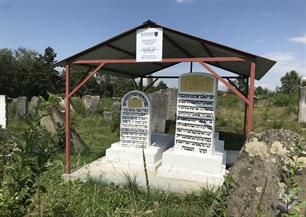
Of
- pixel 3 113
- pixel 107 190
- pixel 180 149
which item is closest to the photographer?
pixel 107 190

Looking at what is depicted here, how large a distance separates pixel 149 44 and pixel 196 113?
203 centimetres

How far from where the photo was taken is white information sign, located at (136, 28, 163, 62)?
598 centimetres

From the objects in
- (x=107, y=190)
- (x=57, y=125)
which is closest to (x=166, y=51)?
(x=57, y=125)

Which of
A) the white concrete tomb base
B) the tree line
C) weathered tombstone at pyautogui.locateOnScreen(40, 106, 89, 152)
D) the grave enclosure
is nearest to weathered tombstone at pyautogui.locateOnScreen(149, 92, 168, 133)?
weathered tombstone at pyautogui.locateOnScreen(40, 106, 89, 152)

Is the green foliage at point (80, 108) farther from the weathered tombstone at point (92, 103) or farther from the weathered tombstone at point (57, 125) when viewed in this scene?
the weathered tombstone at point (57, 125)

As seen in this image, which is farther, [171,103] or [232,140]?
[171,103]

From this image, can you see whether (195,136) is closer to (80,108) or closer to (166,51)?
(166,51)

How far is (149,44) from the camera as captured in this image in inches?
240

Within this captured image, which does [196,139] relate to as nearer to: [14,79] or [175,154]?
[175,154]

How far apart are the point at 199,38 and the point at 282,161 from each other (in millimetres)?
3164

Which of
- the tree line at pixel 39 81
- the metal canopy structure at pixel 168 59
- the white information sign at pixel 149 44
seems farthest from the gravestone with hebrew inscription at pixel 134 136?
the tree line at pixel 39 81

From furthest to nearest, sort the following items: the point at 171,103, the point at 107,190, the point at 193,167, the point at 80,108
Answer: the point at 80,108 → the point at 171,103 → the point at 193,167 → the point at 107,190

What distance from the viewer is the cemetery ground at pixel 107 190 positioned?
11.4 ft

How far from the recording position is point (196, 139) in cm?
689
